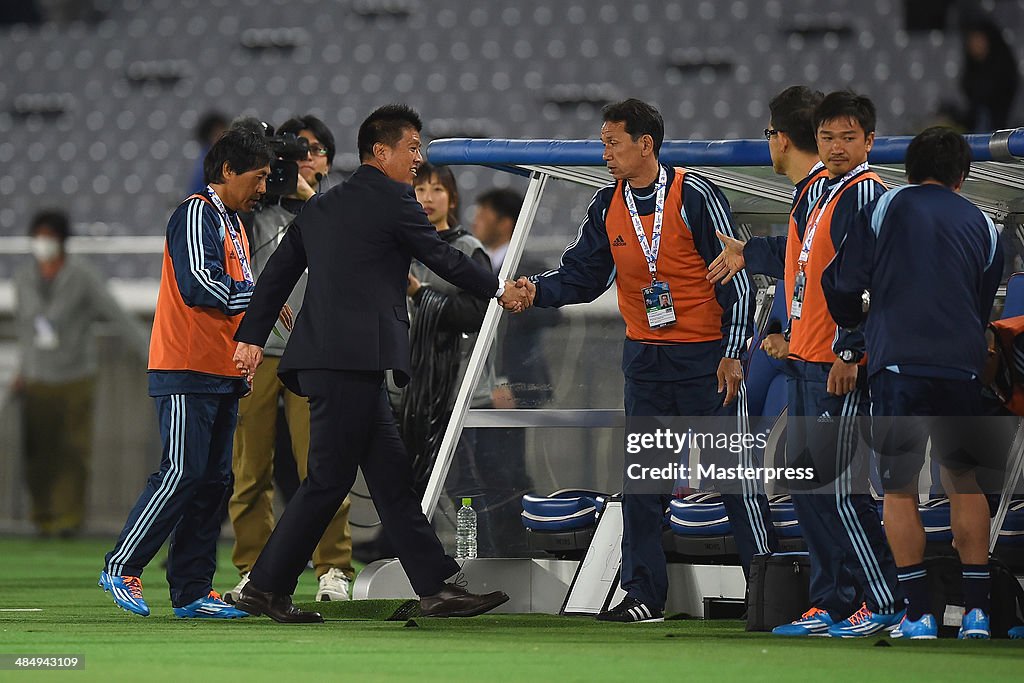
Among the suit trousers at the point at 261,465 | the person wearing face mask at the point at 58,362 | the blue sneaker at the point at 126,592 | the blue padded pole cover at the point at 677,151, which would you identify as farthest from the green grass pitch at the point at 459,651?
the person wearing face mask at the point at 58,362

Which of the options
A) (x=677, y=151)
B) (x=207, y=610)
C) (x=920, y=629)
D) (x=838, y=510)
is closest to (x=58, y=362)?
(x=207, y=610)

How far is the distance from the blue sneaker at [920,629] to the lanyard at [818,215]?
3.84 feet

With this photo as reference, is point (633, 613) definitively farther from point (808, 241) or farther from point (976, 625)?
point (808, 241)

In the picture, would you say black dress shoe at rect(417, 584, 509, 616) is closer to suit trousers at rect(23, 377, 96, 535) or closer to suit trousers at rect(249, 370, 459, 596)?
suit trousers at rect(249, 370, 459, 596)

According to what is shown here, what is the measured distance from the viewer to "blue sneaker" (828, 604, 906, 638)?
16.6ft

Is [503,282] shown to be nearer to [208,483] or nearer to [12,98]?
[208,483]

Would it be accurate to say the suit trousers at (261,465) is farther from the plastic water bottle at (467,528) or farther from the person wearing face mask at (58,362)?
the person wearing face mask at (58,362)

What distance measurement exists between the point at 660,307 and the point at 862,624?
130 cm

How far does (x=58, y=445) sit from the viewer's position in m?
11.5

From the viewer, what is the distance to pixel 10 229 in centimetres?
1544

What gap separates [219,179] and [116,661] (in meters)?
2.14

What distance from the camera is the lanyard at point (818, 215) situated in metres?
5.10

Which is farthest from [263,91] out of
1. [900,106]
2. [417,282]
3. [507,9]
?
[417,282]

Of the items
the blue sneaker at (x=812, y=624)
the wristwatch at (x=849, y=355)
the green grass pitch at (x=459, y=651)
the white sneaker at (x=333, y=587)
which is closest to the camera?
the green grass pitch at (x=459, y=651)
